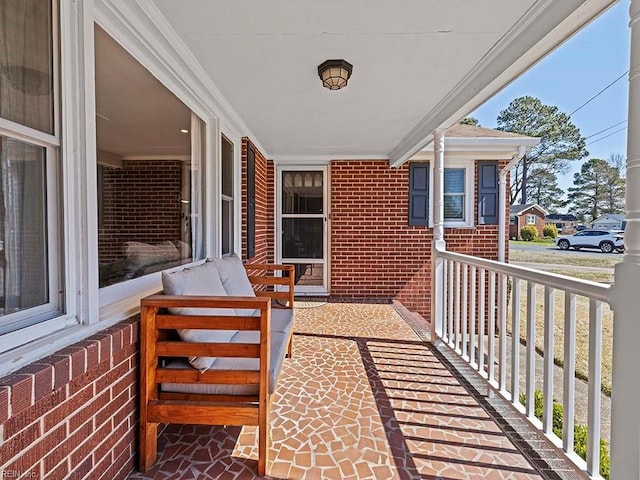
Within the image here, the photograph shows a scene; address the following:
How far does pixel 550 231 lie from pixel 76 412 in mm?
18233

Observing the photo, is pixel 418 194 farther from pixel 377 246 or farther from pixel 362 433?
pixel 362 433

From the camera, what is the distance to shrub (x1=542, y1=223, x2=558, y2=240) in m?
15.3

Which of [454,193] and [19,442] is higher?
[454,193]

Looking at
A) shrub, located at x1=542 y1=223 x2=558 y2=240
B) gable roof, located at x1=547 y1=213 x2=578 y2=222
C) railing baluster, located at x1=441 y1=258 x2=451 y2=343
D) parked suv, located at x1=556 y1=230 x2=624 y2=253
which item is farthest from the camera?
gable roof, located at x1=547 y1=213 x2=578 y2=222

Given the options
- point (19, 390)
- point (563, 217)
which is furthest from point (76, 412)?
point (563, 217)

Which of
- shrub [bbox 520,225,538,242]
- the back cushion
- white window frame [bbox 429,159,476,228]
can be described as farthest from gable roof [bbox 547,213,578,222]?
the back cushion

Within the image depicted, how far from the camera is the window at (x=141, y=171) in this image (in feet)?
5.93

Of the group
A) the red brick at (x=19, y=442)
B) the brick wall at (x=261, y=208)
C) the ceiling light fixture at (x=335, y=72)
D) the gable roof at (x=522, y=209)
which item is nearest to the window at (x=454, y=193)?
the brick wall at (x=261, y=208)

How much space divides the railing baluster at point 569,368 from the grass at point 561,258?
420 inches

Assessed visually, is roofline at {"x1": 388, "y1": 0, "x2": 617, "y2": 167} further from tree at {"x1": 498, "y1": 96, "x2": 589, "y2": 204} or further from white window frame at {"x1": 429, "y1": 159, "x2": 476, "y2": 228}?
tree at {"x1": 498, "y1": 96, "x2": 589, "y2": 204}

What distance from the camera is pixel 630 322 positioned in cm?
119

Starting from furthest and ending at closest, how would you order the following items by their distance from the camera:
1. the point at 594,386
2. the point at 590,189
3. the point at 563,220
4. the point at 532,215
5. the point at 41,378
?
the point at 563,220 → the point at 532,215 → the point at 590,189 → the point at 594,386 → the point at 41,378

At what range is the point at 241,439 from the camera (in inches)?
73.7

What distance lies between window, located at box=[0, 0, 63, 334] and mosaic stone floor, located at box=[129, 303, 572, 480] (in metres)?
1.01
